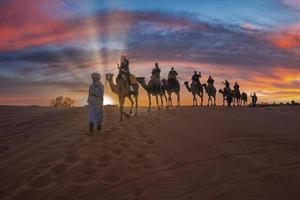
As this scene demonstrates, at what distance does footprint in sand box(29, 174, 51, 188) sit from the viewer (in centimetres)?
1409

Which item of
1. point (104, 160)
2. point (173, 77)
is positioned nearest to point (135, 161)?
point (104, 160)

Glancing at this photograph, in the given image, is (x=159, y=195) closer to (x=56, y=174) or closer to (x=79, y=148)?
(x=56, y=174)

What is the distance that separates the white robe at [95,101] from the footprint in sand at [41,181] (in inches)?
209

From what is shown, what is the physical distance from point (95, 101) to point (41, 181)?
5.81 metres

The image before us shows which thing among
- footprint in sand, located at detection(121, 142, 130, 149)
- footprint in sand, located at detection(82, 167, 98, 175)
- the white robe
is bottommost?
footprint in sand, located at detection(82, 167, 98, 175)

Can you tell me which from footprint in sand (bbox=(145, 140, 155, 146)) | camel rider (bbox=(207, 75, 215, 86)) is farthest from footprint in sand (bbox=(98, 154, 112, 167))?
camel rider (bbox=(207, 75, 215, 86))

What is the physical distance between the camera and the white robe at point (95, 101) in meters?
A: 19.6

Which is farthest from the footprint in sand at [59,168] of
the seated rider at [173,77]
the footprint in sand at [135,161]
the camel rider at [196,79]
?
the camel rider at [196,79]

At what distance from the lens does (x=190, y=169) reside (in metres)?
14.2

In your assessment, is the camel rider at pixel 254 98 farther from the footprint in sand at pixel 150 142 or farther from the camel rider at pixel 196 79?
the footprint in sand at pixel 150 142

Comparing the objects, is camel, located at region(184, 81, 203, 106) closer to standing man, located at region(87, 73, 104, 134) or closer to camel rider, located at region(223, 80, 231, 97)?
camel rider, located at region(223, 80, 231, 97)

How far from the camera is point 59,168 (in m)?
15.1

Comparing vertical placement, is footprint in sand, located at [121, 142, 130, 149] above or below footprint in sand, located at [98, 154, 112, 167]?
above

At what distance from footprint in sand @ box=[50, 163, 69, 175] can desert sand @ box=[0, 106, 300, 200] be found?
3 centimetres
